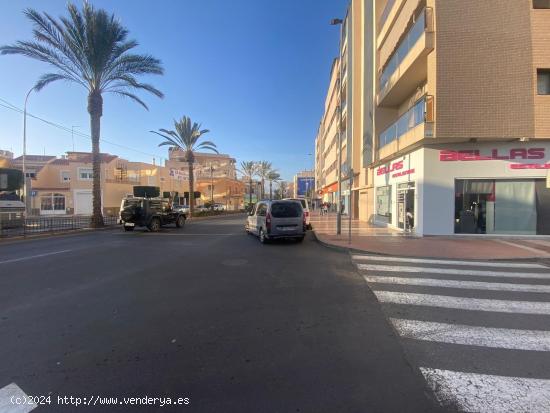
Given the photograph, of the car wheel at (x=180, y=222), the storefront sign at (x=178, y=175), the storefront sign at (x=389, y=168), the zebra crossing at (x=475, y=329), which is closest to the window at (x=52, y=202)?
the storefront sign at (x=178, y=175)

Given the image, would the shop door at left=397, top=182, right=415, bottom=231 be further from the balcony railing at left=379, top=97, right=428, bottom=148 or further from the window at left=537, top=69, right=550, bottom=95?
the window at left=537, top=69, right=550, bottom=95

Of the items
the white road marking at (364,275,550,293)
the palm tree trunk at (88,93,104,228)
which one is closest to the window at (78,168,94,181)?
the palm tree trunk at (88,93,104,228)

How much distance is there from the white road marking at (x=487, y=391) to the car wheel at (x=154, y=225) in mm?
19609

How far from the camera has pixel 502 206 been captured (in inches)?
581

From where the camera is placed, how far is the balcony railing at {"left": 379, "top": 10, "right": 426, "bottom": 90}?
14.7 metres

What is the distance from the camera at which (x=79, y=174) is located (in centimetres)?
4425

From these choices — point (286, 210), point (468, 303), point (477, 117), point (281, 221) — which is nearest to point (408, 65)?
point (477, 117)

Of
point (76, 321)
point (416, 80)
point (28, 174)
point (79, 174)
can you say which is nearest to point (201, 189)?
point (79, 174)

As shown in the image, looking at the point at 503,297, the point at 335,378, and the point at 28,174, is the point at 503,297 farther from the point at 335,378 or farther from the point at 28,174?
the point at 28,174

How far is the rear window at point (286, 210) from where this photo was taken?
14461 mm

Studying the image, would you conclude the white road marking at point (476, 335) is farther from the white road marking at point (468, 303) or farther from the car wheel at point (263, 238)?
the car wheel at point (263, 238)

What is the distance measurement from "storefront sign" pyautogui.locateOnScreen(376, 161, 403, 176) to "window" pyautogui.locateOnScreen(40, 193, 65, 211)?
41830 millimetres

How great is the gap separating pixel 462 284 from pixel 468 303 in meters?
1.44

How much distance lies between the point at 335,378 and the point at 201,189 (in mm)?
73984
